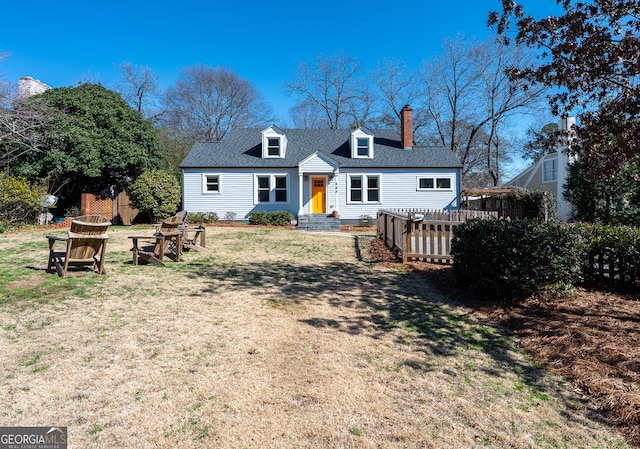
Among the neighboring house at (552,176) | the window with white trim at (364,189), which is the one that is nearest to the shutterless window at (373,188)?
the window with white trim at (364,189)

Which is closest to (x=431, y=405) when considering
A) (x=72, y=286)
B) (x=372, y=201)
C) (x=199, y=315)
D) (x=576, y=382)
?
(x=576, y=382)

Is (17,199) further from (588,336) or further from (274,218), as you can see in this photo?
(588,336)

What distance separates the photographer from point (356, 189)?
2253cm

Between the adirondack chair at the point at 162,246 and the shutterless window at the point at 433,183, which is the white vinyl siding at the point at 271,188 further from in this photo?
the adirondack chair at the point at 162,246

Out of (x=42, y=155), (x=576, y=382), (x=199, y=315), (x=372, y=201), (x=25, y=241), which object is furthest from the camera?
(x=372, y=201)

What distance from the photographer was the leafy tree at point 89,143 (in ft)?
61.1

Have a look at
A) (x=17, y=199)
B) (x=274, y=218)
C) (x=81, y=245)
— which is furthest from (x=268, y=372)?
(x=17, y=199)

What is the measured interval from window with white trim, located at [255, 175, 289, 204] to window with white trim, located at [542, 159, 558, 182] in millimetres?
19134

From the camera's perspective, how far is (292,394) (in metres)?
3.06

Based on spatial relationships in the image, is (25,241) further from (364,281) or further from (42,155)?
(364,281)

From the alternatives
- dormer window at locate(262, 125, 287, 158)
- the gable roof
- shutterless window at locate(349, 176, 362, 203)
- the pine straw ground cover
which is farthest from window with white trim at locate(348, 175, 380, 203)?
the pine straw ground cover

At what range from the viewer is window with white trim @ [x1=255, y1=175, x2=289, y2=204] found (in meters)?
22.0

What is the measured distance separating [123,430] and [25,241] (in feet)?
39.6

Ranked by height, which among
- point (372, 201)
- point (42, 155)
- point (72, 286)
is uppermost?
point (42, 155)
